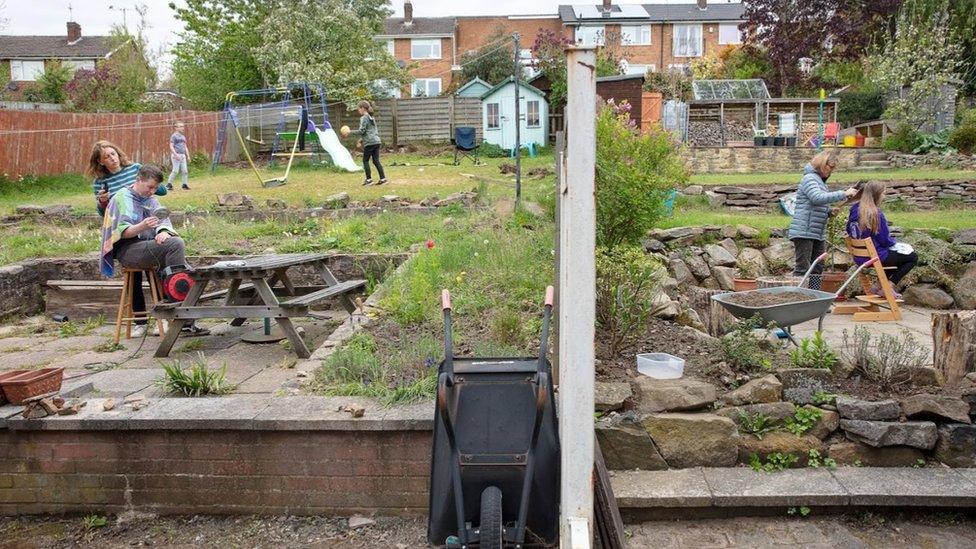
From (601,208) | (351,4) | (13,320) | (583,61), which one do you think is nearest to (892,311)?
(601,208)

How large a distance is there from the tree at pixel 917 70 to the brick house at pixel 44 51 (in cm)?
4105

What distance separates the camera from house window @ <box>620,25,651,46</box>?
4022 centimetres

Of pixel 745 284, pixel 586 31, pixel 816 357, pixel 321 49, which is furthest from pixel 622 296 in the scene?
pixel 586 31

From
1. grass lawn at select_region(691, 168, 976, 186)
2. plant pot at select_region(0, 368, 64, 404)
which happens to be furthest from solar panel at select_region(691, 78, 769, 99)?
plant pot at select_region(0, 368, 64, 404)

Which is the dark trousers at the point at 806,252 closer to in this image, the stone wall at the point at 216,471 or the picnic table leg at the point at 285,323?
the picnic table leg at the point at 285,323

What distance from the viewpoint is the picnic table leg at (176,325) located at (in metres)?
5.38

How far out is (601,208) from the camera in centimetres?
621

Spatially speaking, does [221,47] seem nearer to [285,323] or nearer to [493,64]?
[493,64]

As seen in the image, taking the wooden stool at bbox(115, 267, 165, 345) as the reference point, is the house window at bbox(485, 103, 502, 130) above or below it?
above

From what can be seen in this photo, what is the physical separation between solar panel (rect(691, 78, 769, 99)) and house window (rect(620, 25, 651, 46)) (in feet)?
54.3

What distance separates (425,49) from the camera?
4309 cm

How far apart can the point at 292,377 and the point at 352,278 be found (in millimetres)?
3086

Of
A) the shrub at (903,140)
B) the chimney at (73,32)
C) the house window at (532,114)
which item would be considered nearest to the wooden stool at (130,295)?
the shrub at (903,140)

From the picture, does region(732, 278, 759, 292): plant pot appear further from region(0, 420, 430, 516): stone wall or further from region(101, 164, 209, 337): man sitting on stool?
region(101, 164, 209, 337): man sitting on stool
